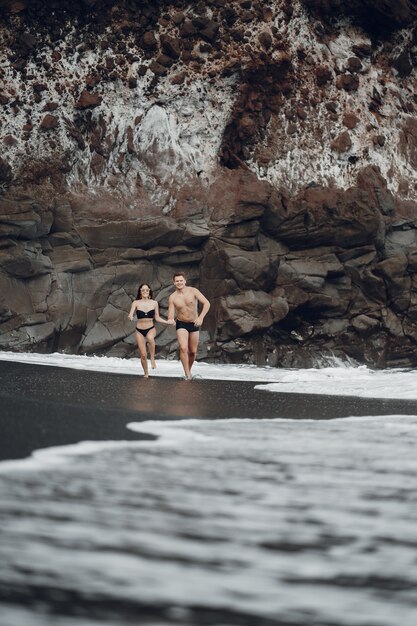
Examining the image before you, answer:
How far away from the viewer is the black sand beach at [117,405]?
7.61 metres

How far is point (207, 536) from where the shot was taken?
4.25m

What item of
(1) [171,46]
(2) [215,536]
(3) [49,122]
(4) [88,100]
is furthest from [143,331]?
(2) [215,536]

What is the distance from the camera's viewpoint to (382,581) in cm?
371

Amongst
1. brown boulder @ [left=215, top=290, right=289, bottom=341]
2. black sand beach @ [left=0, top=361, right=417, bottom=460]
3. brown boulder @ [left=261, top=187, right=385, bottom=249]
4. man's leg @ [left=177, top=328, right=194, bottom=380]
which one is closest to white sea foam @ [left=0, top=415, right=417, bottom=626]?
black sand beach @ [left=0, top=361, right=417, bottom=460]

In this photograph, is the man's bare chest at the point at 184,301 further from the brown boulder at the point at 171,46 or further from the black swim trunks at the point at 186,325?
the brown boulder at the point at 171,46

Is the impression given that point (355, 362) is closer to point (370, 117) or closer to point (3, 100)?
point (370, 117)

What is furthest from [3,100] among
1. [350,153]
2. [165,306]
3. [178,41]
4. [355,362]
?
[355,362]

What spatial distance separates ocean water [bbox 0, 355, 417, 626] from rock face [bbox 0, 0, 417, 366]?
2248 cm

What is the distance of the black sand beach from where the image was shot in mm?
7609

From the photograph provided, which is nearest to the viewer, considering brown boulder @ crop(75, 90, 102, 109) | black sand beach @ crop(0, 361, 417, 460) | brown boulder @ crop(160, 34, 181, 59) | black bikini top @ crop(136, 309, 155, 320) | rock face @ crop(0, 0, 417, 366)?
black sand beach @ crop(0, 361, 417, 460)

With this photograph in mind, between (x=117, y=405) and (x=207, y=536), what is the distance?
6611 mm

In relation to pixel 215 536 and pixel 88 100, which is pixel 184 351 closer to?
pixel 215 536

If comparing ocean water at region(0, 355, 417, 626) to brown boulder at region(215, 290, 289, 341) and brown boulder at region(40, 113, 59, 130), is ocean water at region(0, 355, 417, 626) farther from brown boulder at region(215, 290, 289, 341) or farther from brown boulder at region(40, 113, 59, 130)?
brown boulder at region(40, 113, 59, 130)

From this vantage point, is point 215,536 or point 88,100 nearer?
point 215,536
